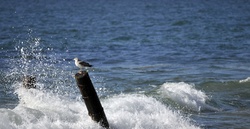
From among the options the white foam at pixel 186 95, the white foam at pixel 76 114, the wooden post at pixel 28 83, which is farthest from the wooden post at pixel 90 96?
the white foam at pixel 186 95

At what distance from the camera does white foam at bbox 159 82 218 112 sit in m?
15.1

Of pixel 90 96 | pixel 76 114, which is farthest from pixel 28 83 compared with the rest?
pixel 90 96

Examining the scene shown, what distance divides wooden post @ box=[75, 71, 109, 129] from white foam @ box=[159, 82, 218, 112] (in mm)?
5400

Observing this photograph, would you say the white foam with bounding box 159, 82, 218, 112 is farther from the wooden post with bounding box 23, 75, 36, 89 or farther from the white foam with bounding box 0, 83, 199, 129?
the wooden post with bounding box 23, 75, 36, 89

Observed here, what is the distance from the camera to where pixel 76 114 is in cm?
1126

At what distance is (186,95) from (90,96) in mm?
6612

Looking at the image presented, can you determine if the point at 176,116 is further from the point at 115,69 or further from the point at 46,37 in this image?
the point at 46,37

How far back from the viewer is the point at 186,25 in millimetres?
Answer: 48812

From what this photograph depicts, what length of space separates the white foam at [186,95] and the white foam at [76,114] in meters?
1.49

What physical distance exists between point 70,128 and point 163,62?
1313 centimetres

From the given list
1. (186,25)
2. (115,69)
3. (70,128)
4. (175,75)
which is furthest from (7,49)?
(186,25)

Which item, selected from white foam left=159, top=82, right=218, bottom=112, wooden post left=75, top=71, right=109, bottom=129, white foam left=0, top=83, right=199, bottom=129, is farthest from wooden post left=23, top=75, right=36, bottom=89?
white foam left=159, top=82, right=218, bottom=112

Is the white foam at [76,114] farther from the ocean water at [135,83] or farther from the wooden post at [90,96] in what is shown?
the wooden post at [90,96]

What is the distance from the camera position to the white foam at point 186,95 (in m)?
15.1
